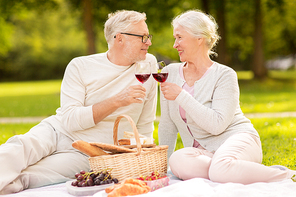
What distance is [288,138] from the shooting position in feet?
21.7

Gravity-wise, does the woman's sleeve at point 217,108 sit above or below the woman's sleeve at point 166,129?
above

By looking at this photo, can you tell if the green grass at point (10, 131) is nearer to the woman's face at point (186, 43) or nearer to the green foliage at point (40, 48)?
the woman's face at point (186, 43)

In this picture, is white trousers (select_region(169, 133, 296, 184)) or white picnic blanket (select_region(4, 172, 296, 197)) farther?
white trousers (select_region(169, 133, 296, 184))

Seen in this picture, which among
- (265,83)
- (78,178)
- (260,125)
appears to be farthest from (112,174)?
(265,83)

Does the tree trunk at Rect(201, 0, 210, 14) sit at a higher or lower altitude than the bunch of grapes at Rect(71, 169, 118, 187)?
higher

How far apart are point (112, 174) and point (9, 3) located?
53.7 feet

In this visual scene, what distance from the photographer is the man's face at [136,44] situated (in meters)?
4.52

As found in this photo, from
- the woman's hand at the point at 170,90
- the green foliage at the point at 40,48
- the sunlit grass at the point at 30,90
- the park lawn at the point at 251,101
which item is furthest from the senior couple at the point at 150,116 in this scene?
the green foliage at the point at 40,48

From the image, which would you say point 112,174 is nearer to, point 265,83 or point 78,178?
point 78,178

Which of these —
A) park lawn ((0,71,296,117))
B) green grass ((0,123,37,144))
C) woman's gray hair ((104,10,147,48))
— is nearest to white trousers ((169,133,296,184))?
woman's gray hair ((104,10,147,48))

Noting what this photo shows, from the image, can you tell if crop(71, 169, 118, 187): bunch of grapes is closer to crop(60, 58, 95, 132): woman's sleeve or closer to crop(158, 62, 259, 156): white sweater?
Result: crop(60, 58, 95, 132): woman's sleeve

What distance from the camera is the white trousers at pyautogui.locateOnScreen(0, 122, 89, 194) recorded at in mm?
3712

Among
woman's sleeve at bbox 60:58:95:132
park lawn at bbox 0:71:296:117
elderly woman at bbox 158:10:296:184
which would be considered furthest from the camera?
park lawn at bbox 0:71:296:117

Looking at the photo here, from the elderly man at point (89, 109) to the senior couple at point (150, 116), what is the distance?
0.04 feet
